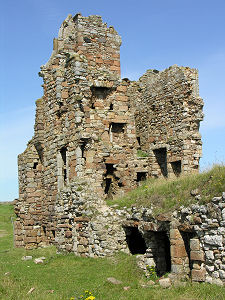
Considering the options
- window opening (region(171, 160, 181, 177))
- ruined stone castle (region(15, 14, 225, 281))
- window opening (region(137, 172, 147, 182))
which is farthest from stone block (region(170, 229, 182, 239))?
window opening (region(137, 172, 147, 182))

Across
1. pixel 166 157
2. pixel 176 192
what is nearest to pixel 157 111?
pixel 166 157

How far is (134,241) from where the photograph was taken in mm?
15977

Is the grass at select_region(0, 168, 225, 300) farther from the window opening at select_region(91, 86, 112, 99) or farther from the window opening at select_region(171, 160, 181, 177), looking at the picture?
the window opening at select_region(91, 86, 112, 99)

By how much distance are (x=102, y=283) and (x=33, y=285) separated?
6.84 ft

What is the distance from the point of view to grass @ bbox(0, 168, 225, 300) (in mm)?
10484

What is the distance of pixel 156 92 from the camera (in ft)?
69.3

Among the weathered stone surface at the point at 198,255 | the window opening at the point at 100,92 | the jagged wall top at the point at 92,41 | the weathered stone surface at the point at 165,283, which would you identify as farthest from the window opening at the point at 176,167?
the weathered stone surface at the point at 165,283

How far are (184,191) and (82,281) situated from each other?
409 centimetres

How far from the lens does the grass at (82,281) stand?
413 inches

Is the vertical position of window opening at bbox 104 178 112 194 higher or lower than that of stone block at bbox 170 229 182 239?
higher

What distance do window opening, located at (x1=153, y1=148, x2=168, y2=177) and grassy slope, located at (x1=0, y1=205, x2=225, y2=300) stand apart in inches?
270

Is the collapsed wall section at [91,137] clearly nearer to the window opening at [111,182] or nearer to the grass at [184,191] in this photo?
the window opening at [111,182]

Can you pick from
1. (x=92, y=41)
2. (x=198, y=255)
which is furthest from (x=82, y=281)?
(x=92, y=41)

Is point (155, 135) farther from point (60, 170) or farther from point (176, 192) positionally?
point (176, 192)
